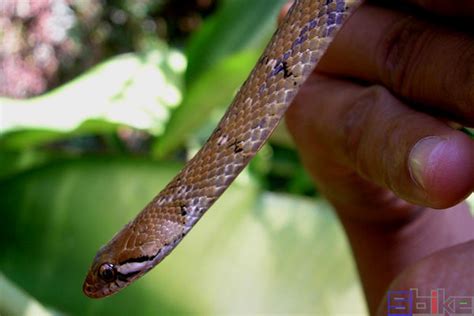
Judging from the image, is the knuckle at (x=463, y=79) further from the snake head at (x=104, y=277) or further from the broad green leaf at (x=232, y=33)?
the broad green leaf at (x=232, y=33)

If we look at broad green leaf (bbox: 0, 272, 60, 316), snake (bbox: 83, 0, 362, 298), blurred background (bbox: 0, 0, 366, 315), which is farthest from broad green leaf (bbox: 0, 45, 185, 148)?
snake (bbox: 83, 0, 362, 298)

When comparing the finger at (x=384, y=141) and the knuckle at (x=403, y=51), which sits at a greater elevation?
the knuckle at (x=403, y=51)

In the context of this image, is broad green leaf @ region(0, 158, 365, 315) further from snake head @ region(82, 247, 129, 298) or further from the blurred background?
snake head @ region(82, 247, 129, 298)

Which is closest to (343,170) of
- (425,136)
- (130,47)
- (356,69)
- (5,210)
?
(356,69)

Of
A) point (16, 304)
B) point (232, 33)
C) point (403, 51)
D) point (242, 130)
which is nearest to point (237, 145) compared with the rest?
point (242, 130)

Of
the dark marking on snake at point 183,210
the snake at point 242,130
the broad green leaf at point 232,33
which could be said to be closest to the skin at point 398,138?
the snake at point 242,130

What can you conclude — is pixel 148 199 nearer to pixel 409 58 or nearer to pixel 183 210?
pixel 183 210

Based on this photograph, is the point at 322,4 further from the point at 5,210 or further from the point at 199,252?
the point at 5,210
